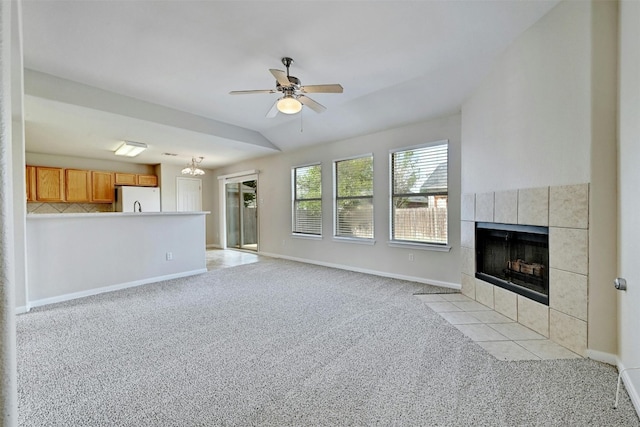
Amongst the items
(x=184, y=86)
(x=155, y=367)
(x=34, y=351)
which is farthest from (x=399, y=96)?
(x=34, y=351)

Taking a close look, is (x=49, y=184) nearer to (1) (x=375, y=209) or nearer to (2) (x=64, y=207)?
(2) (x=64, y=207)

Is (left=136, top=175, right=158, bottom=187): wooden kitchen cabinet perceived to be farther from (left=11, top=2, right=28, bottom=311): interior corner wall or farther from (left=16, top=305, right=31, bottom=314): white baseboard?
(left=16, top=305, right=31, bottom=314): white baseboard

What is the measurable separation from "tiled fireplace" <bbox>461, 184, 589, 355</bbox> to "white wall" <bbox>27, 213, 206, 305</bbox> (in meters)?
4.67

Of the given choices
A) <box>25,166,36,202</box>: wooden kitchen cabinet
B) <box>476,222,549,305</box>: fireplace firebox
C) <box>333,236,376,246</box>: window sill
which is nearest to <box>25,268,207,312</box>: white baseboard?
<box>333,236,376,246</box>: window sill

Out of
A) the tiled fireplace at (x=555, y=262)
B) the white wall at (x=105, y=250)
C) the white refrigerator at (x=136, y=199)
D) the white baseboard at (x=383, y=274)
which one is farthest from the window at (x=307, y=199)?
the white refrigerator at (x=136, y=199)

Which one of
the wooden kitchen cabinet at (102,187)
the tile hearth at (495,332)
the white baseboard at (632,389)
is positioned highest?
the wooden kitchen cabinet at (102,187)

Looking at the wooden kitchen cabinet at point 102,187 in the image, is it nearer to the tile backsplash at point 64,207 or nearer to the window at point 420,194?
the tile backsplash at point 64,207

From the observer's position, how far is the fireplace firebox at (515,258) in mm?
2697

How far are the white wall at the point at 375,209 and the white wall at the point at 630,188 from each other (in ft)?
6.89

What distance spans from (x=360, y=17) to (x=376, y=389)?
2.84 metres

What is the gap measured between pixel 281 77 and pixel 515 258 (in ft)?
9.90

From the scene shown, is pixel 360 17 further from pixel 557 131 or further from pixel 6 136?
pixel 6 136

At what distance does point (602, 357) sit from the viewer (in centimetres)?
214

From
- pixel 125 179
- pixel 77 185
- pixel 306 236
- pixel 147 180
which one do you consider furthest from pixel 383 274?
pixel 77 185
